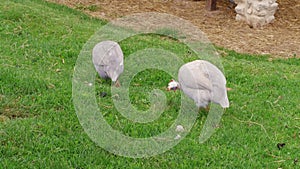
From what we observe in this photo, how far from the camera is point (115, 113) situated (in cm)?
456

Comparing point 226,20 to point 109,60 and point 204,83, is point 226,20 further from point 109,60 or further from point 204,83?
point 204,83

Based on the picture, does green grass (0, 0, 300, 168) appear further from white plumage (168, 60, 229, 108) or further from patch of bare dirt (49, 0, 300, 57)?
patch of bare dirt (49, 0, 300, 57)

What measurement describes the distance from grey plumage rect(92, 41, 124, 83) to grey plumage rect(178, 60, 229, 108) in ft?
3.06

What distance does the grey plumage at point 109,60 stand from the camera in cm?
509

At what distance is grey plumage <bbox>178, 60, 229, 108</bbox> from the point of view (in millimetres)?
4328

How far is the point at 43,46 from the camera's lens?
6453 millimetres

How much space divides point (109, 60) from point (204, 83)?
4.12 feet

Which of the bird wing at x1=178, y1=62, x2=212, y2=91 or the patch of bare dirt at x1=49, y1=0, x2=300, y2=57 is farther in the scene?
the patch of bare dirt at x1=49, y1=0, x2=300, y2=57

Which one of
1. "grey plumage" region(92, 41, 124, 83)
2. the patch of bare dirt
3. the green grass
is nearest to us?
the green grass

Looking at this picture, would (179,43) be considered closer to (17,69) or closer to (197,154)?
(17,69)

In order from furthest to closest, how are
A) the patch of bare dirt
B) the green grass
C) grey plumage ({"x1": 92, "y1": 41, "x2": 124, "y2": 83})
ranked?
the patch of bare dirt < grey plumage ({"x1": 92, "y1": 41, "x2": 124, "y2": 83}) < the green grass

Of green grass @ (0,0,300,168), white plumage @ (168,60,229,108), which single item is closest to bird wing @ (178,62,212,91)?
white plumage @ (168,60,229,108)

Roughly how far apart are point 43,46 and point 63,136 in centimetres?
271

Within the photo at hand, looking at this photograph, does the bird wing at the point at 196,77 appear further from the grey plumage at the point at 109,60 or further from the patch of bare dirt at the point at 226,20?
the patch of bare dirt at the point at 226,20
